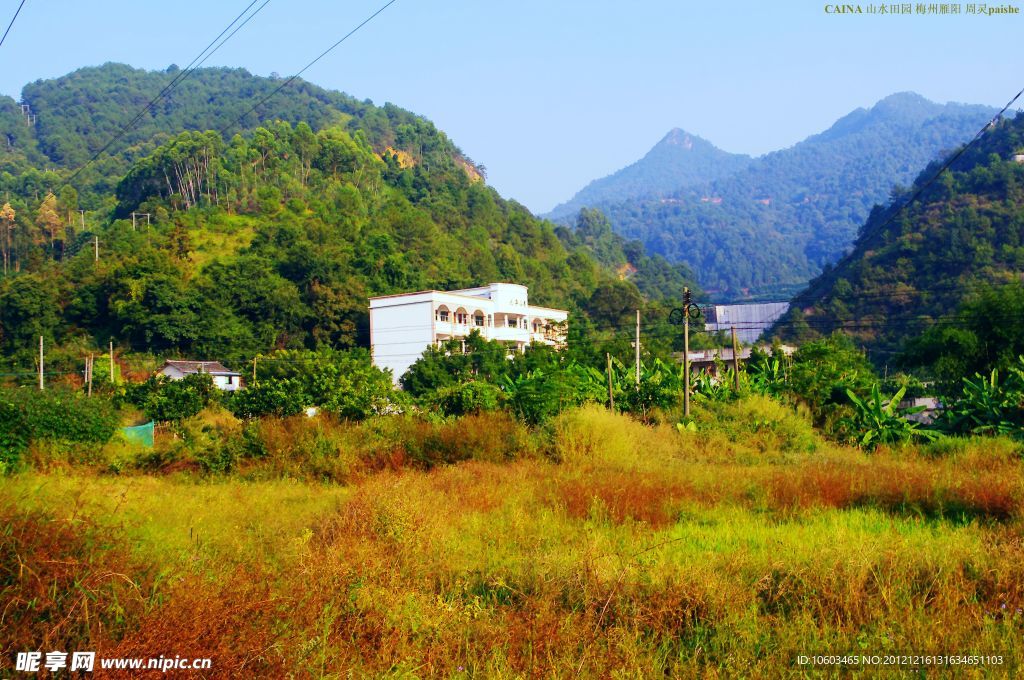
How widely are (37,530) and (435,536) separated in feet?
11.2

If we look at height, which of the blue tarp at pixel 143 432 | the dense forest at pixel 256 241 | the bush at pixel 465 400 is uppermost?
the dense forest at pixel 256 241

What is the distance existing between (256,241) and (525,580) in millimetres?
56418

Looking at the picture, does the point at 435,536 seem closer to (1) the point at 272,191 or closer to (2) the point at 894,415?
(2) the point at 894,415

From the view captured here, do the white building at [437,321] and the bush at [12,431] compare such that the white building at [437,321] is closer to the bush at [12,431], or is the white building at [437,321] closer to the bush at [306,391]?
the bush at [306,391]

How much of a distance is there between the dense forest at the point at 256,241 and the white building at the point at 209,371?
4252mm

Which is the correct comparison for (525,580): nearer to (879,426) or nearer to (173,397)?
(879,426)

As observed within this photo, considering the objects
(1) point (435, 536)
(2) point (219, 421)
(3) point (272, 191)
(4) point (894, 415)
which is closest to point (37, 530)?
(1) point (435, 536)

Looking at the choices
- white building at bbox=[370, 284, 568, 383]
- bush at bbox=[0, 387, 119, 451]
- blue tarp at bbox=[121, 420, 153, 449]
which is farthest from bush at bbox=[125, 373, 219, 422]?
white building at bbox=[370, 284, 568, 383]

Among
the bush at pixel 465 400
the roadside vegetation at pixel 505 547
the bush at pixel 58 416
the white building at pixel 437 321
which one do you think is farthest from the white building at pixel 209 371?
the roadside vegetation at pixel 505 547

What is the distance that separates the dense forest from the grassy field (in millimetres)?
42428

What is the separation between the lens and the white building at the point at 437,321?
47.3 metres

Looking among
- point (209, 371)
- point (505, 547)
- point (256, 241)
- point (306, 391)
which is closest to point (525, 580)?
point (505, 547)

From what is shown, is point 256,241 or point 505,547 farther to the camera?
point 256,241

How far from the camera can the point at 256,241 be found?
58.9m
